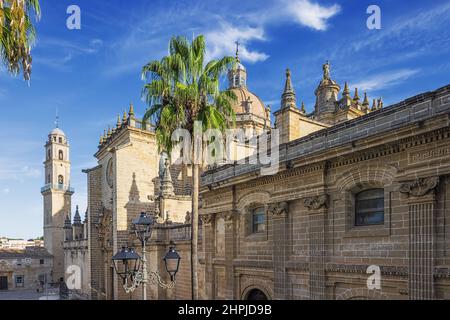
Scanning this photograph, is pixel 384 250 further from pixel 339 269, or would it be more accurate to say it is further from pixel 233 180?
pixel 233 180

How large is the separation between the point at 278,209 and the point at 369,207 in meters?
3.68

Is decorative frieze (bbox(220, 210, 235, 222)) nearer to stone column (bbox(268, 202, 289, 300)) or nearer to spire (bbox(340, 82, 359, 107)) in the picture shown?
stone column (bbox(268, 202, 289, 300))

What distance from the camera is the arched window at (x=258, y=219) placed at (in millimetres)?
15797

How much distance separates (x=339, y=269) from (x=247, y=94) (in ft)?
A: 128

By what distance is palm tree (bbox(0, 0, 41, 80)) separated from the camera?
7.96 metres

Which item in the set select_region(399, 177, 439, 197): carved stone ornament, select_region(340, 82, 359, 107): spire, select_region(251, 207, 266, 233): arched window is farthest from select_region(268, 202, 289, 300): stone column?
select_region(340, 82, 359, 107): spire

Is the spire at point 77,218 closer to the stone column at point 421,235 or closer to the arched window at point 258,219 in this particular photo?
the arched window at point 258,219

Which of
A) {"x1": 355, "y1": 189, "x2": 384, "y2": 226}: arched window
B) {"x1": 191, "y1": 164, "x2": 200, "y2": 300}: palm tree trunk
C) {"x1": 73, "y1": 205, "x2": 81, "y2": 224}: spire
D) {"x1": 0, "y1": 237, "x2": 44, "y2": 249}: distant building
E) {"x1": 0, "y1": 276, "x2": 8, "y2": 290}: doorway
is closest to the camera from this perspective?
{"x1": 355, "y1": 189, "x2": 384, "y2": 226}: arched window

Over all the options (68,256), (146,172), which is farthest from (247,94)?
(68,256)

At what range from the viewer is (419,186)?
965 centimetres

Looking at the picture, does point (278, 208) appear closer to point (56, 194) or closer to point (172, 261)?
point (172, 261)

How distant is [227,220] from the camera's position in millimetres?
17297

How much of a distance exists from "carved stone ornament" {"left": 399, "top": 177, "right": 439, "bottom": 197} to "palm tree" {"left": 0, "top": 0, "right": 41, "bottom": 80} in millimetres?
9966

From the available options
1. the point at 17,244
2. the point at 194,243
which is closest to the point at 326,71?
the point at 194,243
